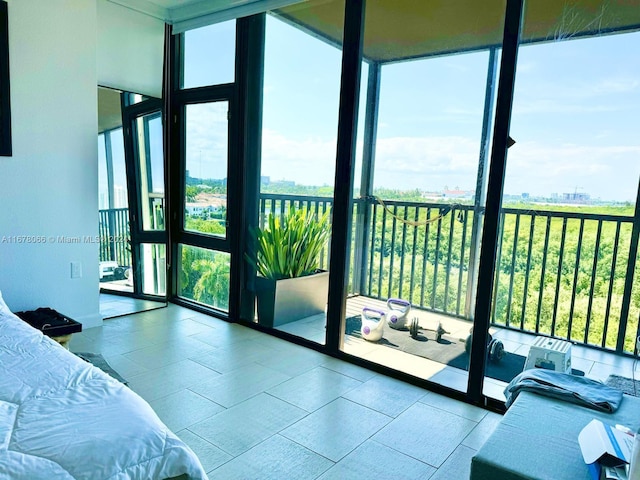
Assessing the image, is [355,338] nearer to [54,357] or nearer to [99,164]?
[54,357]

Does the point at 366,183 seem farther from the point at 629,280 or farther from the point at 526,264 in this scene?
the point at 629,280

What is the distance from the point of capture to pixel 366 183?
3158 millimetres

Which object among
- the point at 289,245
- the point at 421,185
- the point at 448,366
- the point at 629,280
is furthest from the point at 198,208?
the point at 629,280

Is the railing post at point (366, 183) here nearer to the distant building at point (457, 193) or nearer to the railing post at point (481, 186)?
the distant building at point (457, 193)

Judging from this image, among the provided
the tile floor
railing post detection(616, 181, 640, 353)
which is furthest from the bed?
railing post detection(616, 181, 640, 353)

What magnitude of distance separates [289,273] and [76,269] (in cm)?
162

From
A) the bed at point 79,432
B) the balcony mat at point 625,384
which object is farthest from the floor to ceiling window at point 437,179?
the bed at point 79,432

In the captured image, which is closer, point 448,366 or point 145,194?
point 448,366

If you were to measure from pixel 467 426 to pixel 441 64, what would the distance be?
6.73 ft

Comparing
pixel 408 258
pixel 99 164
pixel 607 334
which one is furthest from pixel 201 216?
pixel 607 334

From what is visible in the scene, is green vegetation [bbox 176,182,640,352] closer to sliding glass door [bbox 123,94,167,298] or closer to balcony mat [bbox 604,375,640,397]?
balcony mat [bbox 604,375,640,397]

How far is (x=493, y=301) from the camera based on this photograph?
2.65 meters

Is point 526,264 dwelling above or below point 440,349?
above

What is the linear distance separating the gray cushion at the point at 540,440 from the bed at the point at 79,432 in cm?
91
